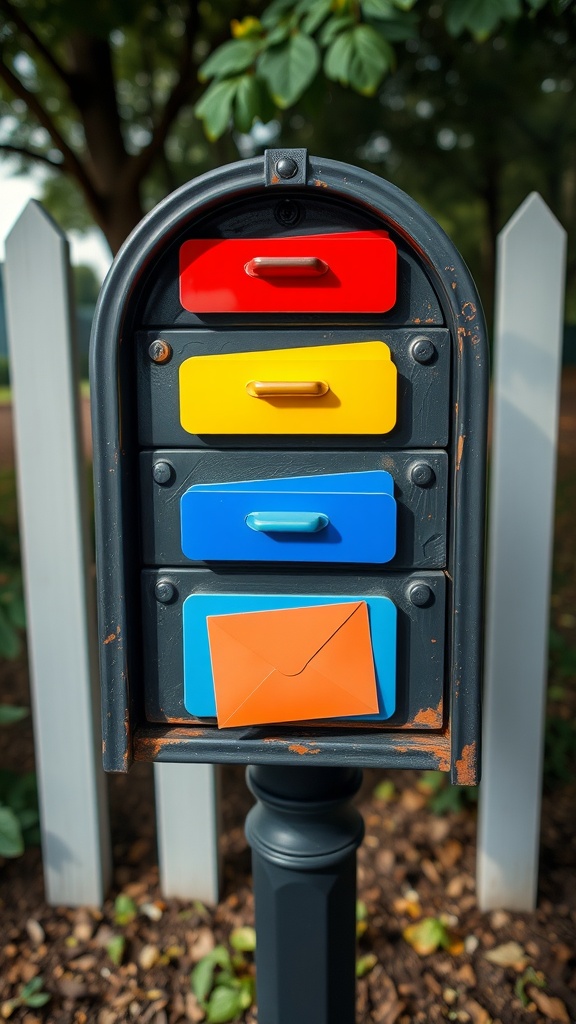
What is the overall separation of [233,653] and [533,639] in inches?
36.3

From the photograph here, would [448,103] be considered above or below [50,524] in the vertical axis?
above

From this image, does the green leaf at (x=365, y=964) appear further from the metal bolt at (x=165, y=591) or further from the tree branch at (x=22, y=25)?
the tree branch at (x=22, y=25)

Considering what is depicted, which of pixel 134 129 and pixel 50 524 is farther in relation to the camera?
pixel 134 129

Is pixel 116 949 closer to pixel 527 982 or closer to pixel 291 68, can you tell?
pixel 527 982

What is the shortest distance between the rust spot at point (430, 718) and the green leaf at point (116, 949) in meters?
1.14

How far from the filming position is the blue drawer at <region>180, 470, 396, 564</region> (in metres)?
1.03

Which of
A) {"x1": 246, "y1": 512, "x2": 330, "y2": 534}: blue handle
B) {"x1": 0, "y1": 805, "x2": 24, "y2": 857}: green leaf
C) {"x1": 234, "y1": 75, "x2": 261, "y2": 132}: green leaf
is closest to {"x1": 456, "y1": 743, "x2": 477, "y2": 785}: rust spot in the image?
{"x1": 246, "y1": 512, "x2": 330, "y2": 534}: blue handle

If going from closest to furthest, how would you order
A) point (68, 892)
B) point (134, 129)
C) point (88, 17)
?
point (68, 892), point (88, 17), point (134, 129)

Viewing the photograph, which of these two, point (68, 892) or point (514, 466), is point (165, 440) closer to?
point (514, 466)

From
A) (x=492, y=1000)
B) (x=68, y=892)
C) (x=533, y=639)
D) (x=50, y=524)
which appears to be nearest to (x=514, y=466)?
(x=533, y=639)

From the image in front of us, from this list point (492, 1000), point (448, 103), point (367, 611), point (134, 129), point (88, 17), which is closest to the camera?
point (367, 611)

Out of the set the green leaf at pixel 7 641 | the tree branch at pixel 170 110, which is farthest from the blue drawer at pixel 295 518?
the tree branch at pixel 170 110

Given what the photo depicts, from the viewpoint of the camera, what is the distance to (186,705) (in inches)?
43.8

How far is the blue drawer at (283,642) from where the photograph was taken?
41.8 inches
